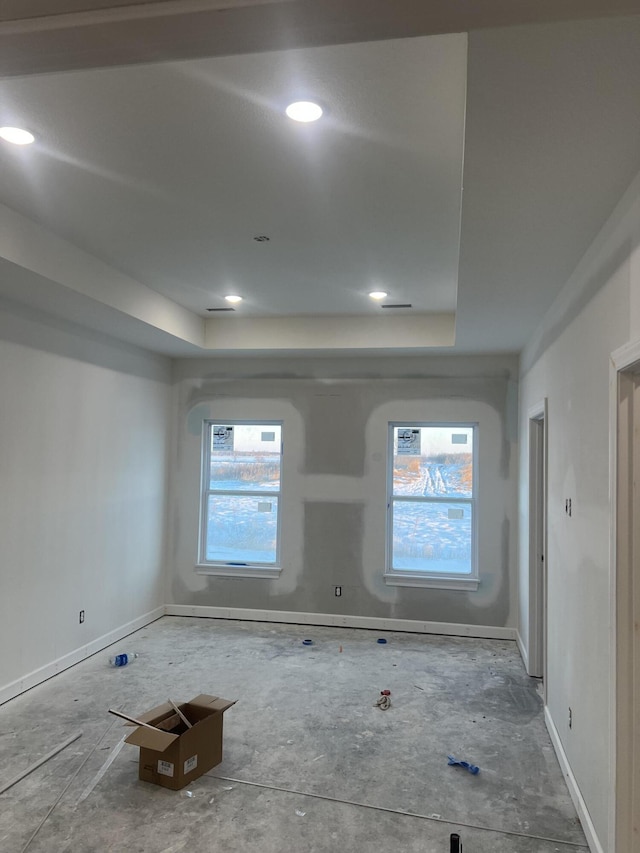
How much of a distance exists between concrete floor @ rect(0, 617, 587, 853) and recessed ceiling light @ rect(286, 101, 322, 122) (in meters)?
2.85

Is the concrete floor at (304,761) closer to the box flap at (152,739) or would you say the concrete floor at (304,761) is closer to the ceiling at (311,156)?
the box flap at (152,739)

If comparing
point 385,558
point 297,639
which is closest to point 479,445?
point 385,558

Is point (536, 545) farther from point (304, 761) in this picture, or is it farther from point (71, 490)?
point (71, 490)

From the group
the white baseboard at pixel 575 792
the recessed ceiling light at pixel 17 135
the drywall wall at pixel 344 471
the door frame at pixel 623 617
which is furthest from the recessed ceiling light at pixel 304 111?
the drywall wall at pixel 344 471

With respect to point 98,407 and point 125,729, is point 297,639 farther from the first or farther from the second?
point 98,407

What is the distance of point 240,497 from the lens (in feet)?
19.8

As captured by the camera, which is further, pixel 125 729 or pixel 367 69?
pixel 125 729

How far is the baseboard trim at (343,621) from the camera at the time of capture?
17.7 feet

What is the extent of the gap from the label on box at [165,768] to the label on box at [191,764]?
0.07m

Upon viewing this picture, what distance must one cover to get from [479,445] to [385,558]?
55.0 inches

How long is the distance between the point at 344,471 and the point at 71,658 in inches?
111

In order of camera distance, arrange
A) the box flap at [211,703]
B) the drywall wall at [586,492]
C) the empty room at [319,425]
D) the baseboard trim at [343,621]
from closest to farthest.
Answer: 1. the empty room at [319,425]
2. the drywall wall at [586,492]
3. the box flap at [211,703]
4. the baseboard trim at [343,621]

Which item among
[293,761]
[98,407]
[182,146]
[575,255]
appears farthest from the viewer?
[98,407]

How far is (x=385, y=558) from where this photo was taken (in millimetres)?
5641
